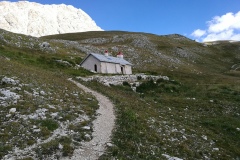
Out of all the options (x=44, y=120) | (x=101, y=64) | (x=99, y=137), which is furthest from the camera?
(x=101, y=64)

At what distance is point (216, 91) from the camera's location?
44.9 m

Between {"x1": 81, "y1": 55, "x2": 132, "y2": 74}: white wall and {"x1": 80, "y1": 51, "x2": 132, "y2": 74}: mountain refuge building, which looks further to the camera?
{"x1": 80, "y1": 51, "x2": 132, "y2": 74}: mountain refuge building

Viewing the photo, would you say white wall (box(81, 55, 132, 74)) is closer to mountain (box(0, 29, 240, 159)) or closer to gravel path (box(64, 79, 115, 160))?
mountain (box(0, 29, 240, 159))

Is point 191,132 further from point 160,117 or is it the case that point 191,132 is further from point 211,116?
point 211,116

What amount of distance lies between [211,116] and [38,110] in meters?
19.0

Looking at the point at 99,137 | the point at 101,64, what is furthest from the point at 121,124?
the point at 101,64

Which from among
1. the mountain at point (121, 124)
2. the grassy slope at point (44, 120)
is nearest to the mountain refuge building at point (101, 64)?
the mountain at point (121, 124)

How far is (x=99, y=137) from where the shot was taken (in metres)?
16.7

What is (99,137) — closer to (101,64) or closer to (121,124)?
(121,124)

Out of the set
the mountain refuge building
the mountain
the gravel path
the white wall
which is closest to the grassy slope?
the mountain

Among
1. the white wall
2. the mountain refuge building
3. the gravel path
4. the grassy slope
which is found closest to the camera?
the gravel path

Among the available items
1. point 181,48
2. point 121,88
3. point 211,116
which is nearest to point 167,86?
point 121,88

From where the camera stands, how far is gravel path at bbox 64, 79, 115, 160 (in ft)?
46.5

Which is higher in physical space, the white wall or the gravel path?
the white wall
